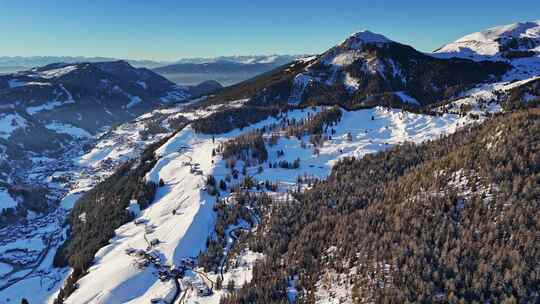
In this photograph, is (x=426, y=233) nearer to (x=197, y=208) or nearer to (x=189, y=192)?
(x=197, y=208)

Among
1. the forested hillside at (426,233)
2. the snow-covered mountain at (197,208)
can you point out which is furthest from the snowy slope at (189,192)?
the forested hillside at (426,233)

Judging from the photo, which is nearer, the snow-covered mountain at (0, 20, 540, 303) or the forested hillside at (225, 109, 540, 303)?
the forested hillside at (225, 109, 540, 303)

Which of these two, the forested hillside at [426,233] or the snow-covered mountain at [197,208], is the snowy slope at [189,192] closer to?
the snow-covered mountain at [197,208]

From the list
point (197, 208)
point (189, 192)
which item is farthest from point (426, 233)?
point (189, 192)

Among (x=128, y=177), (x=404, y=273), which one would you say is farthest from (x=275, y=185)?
(x=128, y=177)

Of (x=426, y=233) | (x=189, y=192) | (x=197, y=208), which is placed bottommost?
(x=197, y=208)

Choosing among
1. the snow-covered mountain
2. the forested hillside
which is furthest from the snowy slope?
the forested hillside

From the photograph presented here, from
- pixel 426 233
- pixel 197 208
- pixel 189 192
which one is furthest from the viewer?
pixel 189 192

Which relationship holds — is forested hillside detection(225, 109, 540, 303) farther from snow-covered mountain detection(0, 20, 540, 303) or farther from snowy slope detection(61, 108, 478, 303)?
snowy slope detection(61, 108, 478, 303)
